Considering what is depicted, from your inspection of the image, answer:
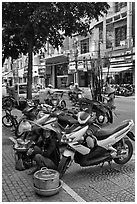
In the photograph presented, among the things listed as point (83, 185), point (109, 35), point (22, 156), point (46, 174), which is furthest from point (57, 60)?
point (46, 174)

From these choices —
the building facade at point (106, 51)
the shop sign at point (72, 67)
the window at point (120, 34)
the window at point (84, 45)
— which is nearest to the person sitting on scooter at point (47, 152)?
the building facade at point (106, 51)

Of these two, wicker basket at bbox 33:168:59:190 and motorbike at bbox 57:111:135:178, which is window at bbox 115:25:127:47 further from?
wicker basket at bbox 33:168:59:190

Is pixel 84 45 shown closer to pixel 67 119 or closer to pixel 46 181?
pixel 67 119

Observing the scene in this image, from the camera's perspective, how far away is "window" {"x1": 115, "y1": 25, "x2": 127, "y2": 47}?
2595 cm

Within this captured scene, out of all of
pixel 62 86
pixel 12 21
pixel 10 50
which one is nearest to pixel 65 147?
pixel 12 21

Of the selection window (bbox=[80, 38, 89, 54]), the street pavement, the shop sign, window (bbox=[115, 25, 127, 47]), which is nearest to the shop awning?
the shop sign

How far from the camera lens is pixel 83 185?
13.0 feet

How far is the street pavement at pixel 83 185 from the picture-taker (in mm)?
3533

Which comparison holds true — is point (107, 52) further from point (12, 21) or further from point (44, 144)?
point (44, 144)

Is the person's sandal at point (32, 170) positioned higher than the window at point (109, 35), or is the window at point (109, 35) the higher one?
the window at point (109, 35)

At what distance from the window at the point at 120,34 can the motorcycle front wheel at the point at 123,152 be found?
22.4 meters

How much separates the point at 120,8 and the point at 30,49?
18.8m

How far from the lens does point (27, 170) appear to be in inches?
181

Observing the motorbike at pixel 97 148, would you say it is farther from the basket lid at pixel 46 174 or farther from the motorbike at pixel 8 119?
the motorbike at pixel 8 119
